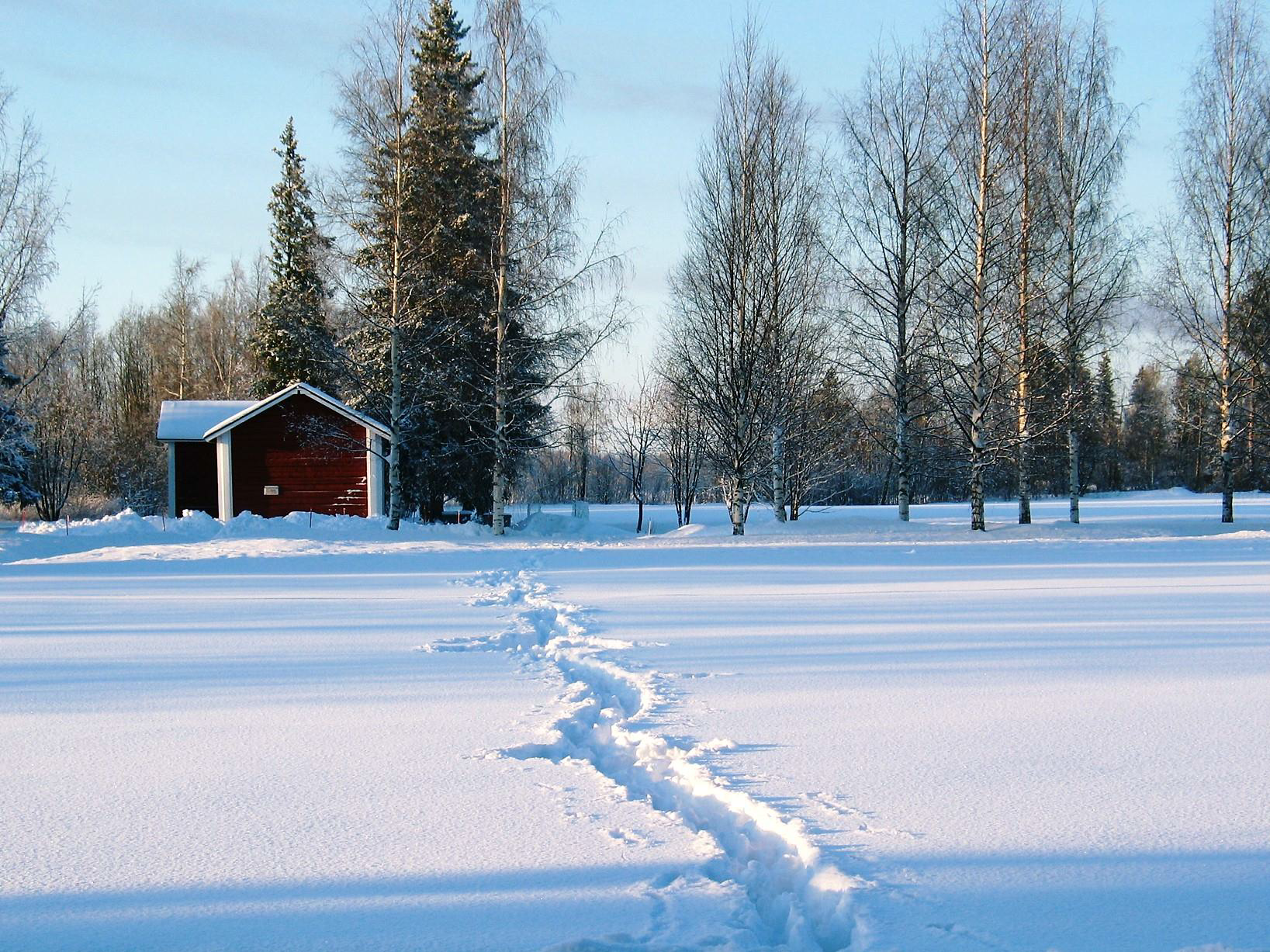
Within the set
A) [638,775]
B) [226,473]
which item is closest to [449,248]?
[226,473]

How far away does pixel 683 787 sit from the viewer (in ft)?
12.6

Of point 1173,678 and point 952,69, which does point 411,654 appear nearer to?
point 1173,678

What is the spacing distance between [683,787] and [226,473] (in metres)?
21.5

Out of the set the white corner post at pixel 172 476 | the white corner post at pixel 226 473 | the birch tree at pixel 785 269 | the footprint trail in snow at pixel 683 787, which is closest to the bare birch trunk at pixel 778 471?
the birch tree at pixel 785 269

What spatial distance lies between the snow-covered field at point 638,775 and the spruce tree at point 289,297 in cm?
1698

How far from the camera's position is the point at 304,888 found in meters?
2.82

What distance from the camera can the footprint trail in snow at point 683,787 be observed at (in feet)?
8.77

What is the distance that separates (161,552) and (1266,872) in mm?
16565

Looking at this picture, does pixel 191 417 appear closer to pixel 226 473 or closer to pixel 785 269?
pixel 226 473

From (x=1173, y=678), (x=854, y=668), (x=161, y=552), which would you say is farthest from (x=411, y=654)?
(x=161, y=552)

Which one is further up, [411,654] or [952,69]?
[952,69]

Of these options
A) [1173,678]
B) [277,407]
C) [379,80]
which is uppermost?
[379,80]

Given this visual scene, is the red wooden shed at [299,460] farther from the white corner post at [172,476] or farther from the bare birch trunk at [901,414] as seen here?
the bare birch trunk at [901,414]

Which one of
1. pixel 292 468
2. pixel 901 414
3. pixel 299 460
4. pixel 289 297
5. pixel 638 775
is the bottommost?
pixel 638 775
